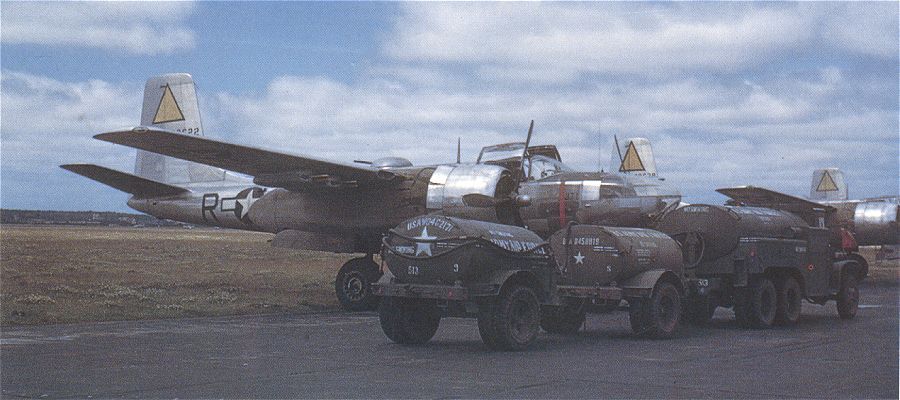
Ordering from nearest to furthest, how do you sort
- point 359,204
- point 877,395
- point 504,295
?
point 877,395
point 504,295
point 359,204

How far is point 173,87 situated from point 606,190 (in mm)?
14116

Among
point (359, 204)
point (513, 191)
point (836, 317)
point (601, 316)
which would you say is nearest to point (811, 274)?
point (836, 317)

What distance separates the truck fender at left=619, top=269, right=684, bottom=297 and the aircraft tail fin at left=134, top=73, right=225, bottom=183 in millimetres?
14148

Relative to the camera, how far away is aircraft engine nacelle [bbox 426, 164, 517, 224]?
19.6 metres

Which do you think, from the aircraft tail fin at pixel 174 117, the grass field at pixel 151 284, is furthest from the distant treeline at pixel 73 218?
the aircraft tail fin at pixel 174 117

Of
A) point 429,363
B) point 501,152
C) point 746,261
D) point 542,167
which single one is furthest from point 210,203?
point 429,363

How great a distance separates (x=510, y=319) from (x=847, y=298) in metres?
10.4

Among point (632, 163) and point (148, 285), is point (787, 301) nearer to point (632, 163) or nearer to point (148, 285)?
point (148, 285)

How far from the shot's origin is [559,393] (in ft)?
31.3

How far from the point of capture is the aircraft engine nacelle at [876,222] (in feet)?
119

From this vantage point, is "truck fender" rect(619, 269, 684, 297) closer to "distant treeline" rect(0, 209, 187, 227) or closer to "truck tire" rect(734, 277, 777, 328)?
"truck tire" rect(734, 277, 777, 328)

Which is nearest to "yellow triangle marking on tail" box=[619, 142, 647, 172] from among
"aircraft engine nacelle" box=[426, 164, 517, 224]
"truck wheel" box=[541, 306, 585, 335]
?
"aircraft engine nacelle" box=[426, 164, 517, 224]

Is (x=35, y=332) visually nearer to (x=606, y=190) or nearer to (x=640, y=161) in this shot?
(x=606, y=190)

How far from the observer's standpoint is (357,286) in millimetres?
22938
